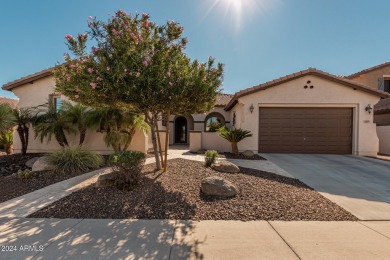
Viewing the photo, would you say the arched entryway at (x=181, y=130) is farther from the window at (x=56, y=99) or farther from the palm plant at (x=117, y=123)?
the window at (x=56, y=99)

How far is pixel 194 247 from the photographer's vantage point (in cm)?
296

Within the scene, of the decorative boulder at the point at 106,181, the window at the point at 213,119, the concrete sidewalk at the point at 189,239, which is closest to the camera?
the concrete sidewalk at the point at 189,239

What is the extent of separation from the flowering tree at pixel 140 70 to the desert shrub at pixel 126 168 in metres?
1.48

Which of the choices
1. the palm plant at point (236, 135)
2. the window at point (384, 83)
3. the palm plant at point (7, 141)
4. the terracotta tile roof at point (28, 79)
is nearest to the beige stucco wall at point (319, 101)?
the palm plant at point (236, 135)

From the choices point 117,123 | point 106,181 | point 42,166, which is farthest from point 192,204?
point 117,123

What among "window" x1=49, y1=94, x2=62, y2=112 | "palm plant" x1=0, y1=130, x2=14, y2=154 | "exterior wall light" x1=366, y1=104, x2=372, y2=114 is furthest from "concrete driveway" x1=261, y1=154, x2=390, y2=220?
"palm plant" x1=0, y1=130, x2=14, y2=154

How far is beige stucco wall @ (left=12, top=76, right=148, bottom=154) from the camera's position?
11211 mm

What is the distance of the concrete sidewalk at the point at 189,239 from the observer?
2811 millimetres

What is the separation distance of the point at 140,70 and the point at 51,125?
23.7 feet

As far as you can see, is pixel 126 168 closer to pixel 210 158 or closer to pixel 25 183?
pixel 210 158

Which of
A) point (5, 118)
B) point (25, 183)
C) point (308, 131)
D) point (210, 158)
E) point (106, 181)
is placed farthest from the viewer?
point (308, 131)

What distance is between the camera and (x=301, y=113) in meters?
12.0

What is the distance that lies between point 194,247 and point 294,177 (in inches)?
202

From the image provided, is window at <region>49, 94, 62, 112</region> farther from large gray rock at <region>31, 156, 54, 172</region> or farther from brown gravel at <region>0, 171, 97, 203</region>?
brown gravel at <region>0, 171, 97, 203</region>
